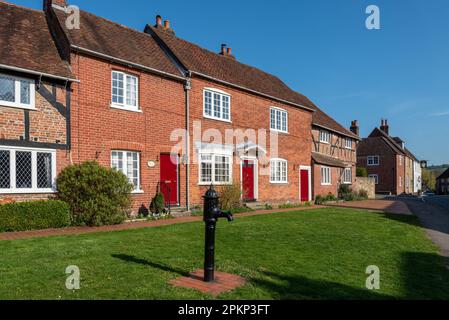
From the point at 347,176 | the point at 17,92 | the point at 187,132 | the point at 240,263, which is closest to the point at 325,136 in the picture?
the point at 347,176

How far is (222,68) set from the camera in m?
20.3

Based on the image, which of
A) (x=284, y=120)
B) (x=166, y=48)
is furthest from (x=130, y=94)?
(x=284, y=120)

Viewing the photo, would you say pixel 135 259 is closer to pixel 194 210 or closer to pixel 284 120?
pixel 194 210

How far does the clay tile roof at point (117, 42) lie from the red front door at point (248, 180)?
20.6 feet

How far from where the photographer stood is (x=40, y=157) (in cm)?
1205

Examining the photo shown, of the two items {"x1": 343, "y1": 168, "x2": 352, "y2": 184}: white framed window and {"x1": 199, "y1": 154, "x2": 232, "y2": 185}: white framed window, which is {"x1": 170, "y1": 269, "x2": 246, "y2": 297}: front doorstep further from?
{"x1": 343, "y1": 168, "x2": 352, "y2": 184}: white framed window

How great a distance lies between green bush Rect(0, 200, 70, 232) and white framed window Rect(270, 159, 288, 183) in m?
12.8

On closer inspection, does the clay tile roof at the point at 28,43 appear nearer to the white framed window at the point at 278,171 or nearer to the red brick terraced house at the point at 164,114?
the red brick terraced house at the point at 164,114

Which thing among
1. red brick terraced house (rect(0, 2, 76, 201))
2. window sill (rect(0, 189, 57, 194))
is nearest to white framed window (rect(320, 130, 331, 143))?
red brick terraced house (rect(0, 2, 76, 201))

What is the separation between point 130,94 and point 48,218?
6012 mm

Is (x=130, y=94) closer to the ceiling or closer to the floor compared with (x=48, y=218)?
closer to the ceiling

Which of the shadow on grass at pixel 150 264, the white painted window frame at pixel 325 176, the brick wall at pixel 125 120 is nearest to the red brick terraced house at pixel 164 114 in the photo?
the brick wall at pixel 125 120

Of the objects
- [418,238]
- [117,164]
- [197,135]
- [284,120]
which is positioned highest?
[284,120]

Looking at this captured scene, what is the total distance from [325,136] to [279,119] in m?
8.43
